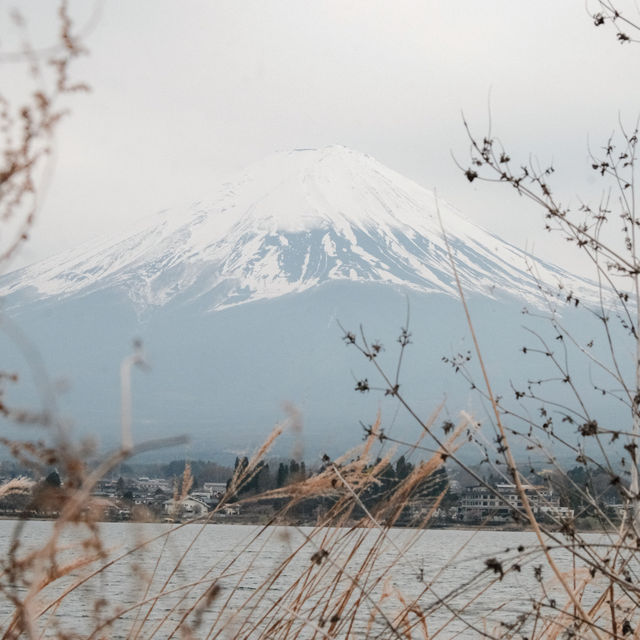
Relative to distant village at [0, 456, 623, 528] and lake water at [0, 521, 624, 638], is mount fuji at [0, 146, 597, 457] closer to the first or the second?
distant village at [0, 456, 623, 528]

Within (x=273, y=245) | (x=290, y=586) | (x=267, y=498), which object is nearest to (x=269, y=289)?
(x=273, y=245)

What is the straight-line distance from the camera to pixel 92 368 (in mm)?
192250

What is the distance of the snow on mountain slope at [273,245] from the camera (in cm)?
17800

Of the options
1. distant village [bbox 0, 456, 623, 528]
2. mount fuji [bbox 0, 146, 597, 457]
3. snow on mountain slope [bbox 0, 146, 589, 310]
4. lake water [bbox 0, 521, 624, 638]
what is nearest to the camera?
lake water [bbox 0, 521, 624, 638]

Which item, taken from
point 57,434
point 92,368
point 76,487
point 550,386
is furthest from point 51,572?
point 92,368

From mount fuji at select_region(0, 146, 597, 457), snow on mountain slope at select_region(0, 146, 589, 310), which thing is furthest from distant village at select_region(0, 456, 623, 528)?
snow on mountain slope at select_region(0, 146, 589, 310)

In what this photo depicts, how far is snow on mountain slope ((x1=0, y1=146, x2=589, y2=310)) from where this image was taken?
178 m

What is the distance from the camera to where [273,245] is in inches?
7303

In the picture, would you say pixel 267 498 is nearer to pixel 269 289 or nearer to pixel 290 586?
pixel 290 586

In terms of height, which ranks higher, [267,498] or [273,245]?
[267,498]

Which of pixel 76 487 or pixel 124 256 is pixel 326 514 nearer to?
pixel 76 487

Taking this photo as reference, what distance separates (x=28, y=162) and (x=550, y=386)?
168 m

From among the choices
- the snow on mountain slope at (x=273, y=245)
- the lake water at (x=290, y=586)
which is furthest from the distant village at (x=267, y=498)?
the snow on mountain slope at (x=273, y=245)

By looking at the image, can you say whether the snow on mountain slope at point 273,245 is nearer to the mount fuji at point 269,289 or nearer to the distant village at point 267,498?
the mount fuji at point 269,289
